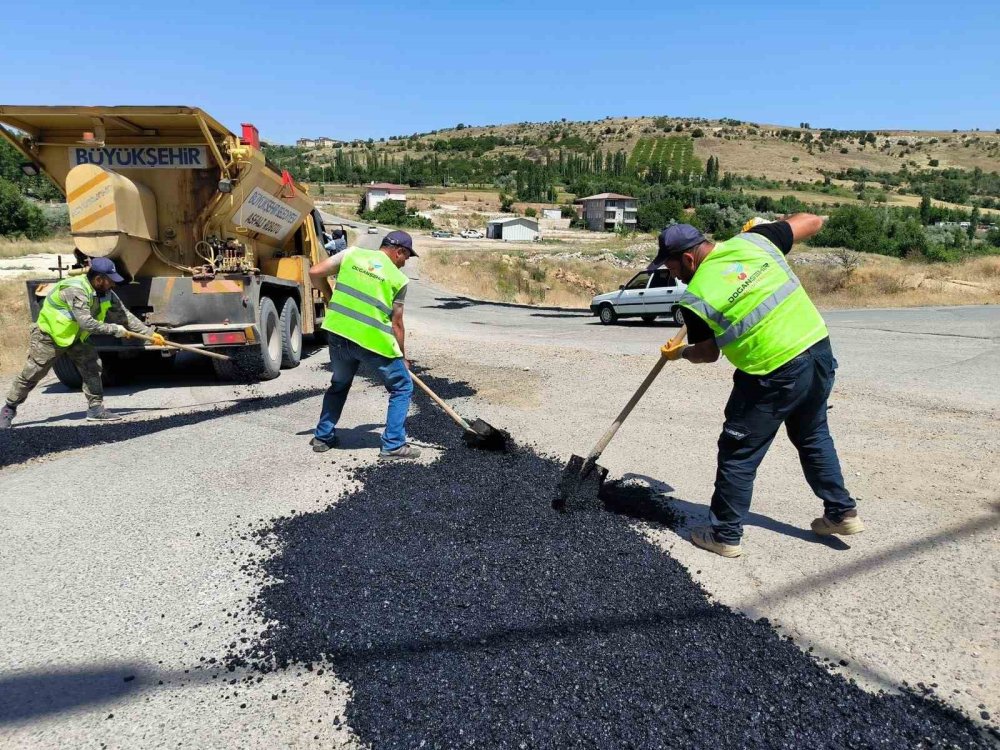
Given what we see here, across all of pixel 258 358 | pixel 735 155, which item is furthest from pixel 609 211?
pixel 258 358

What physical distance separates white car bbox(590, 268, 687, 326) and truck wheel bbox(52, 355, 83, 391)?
1109cm

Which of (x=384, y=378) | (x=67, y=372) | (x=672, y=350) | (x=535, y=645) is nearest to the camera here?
(x=535, y=645)

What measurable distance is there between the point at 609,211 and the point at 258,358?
7424 centimetres

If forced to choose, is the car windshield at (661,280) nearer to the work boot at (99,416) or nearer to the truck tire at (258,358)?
the truck tire at (258,358)

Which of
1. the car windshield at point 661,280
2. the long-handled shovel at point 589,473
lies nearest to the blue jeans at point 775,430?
the long-handled shovel at point 589,473

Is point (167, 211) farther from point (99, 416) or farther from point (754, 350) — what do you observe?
point (754, 350)

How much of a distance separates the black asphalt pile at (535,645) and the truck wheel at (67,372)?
18.1 ft

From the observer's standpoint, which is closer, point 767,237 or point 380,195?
point 767,237

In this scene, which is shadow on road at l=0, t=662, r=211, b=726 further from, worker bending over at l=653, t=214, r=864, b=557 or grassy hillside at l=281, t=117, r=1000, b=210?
grassy hillside at l=281, t=117, r=1000, b=210

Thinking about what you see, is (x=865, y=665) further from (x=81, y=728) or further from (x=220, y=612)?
(x=81, y=728)

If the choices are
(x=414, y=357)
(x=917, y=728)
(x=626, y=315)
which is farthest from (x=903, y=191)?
(x=917, y=728)

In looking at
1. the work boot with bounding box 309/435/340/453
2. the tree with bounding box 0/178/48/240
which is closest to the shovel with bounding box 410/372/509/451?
the work boot with bounding box 309/435/340/453

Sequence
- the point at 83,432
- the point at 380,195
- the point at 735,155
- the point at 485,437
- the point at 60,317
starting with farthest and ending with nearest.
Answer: the point at 735,155 → the point at 380,195 → the point at 60,317 → the point at 83,432 → the point at 485,437

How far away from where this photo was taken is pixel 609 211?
78.1 meters
